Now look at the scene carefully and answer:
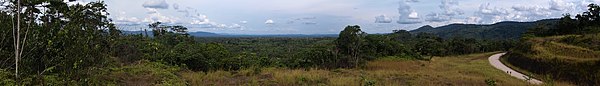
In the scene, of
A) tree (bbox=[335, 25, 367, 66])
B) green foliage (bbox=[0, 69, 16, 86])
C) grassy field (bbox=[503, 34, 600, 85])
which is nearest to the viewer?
green foliage (bbox=[0, 69, 16, 86])

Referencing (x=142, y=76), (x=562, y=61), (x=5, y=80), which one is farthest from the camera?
(x=562, y=61)

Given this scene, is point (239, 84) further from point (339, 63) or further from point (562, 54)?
point (562, 54)

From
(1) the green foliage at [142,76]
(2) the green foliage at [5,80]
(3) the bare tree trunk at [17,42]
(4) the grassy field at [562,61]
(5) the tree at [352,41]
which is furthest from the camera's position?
(5) the tree at [352,41]

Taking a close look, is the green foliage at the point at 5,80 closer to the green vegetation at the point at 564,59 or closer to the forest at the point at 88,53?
the forest at the point at 88,53

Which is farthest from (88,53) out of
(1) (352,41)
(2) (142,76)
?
(1) (352,41)

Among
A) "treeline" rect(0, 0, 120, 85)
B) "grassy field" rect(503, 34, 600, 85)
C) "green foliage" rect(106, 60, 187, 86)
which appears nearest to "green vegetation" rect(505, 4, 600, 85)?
"grassy field" rect(503, 34, 600, 85)

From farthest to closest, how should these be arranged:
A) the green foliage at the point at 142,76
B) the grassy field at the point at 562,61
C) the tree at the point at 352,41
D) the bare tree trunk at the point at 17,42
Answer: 1. the tree at the point at 352,41
2. the grassy field at the point at 562,61
3. the green foliage at the point at 142,76
4. the bare tree trunk at the point at 17,42

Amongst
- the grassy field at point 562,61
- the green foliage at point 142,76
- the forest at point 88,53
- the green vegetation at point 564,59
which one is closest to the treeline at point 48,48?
the forest at point 88,53

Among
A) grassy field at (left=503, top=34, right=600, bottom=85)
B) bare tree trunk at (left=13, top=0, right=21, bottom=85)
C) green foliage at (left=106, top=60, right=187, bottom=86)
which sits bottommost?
grassy field at (left=503, top=34, right=600, bottom=85)

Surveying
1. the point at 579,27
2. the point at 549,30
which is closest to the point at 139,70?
the point at 579,27

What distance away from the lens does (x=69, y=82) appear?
7633mm

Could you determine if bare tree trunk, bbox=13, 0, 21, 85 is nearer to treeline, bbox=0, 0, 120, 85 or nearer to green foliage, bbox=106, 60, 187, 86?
treeline, bbox=0, 0, 120, 85

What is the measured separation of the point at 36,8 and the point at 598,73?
25.0m

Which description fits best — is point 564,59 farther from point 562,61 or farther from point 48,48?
point 48,48
